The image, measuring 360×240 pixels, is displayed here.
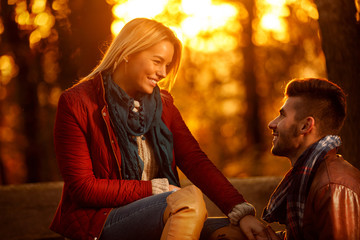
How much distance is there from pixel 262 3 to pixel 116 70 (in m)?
10.8

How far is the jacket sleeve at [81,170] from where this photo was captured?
8.83 feet

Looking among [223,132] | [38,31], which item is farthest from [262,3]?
[38,31]

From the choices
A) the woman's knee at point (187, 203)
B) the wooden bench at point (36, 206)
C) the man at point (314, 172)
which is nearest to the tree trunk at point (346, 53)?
the wooden bench at point (36, 206)

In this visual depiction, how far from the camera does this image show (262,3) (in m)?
13.1

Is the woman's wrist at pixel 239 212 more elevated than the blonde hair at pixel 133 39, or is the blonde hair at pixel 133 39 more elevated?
the blonde hair at pixel 133 39

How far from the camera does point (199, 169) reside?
3.12 m

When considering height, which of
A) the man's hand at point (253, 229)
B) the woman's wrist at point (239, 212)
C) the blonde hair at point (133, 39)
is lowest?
the man's hand at point (253, 229)

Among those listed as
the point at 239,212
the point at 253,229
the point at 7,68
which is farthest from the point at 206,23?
the point at 253,229

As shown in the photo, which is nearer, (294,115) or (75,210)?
(294,115)

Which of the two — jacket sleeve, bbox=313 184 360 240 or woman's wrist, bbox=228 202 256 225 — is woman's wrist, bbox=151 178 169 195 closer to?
woman's wrist, bbox=228 202 256 225

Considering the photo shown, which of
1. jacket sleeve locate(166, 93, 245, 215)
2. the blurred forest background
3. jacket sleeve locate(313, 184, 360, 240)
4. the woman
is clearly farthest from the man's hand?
the blurred forest background

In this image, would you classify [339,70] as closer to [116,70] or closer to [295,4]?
[116,70]

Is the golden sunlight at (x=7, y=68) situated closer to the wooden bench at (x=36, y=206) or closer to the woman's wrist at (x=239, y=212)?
the wooden bench at (x=36, y=206)

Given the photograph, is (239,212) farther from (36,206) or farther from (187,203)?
(36,206)
